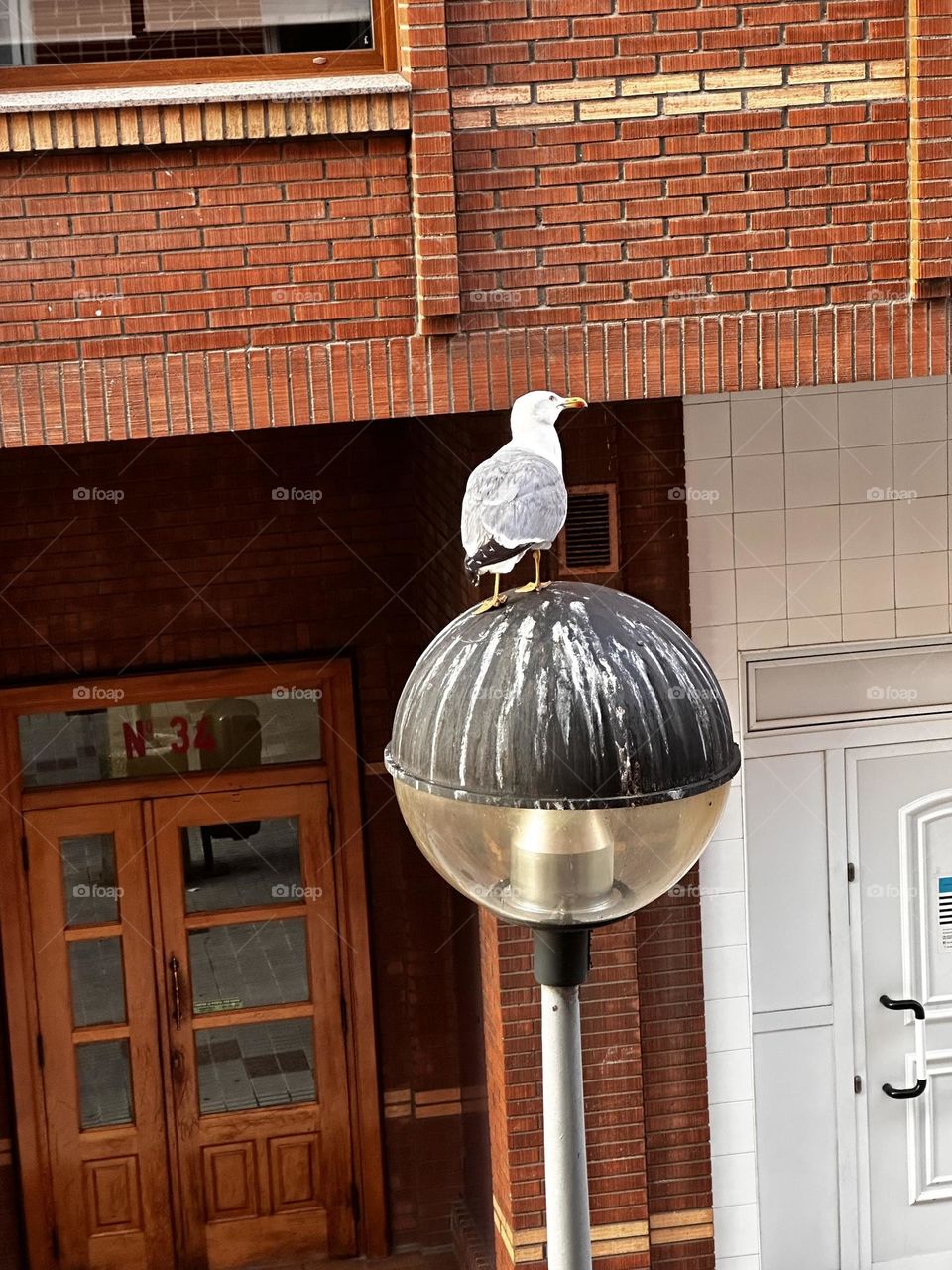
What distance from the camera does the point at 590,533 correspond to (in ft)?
21.0

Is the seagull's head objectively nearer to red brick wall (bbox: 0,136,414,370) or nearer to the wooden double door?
red brick wall (bbox: 0,136,414,370)

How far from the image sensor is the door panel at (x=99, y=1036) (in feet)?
25.1

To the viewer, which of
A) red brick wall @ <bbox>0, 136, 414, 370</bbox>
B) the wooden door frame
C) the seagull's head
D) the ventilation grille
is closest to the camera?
the seagull's head

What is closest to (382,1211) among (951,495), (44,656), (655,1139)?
(655,1139)

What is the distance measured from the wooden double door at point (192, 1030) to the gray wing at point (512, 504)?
13.9 ft

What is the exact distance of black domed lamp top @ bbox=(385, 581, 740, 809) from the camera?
2461 millimetres

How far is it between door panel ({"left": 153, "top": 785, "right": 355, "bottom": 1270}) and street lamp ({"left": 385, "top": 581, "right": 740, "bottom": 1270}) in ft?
17.0

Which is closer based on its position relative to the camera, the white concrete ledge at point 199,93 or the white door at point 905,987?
the white concrete ledge at point 199,93

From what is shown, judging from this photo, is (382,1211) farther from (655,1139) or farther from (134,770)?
(134,770)

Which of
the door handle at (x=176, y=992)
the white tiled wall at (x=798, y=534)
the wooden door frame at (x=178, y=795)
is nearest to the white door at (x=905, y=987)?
the white tiled wall at (x=798, y=534)

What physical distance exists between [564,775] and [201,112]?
3.49 meters

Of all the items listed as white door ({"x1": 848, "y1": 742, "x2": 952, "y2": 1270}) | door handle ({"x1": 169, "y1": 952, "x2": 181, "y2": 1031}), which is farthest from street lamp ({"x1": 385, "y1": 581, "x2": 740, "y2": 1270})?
door handle ({"x1": 169, "y1": 952, "x2": 181, "y2": 1031})

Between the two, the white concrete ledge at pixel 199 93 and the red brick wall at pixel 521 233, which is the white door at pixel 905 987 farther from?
the white concrete ledge at pixel 199 93

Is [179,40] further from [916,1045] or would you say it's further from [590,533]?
[916,1045]
